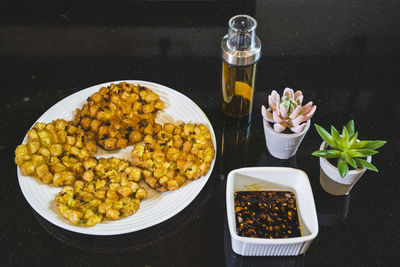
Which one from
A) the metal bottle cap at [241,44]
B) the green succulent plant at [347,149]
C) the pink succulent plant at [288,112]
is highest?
the metal bottle cap at [241,44]

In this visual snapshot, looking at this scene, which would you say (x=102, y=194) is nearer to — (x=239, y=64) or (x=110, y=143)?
(x=110, y=143)

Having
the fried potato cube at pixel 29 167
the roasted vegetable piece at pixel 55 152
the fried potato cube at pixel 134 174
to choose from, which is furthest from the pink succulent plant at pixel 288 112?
the fried potato cube at pixel 29 167

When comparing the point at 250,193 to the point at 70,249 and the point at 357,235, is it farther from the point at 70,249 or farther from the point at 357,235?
the point at 70,249

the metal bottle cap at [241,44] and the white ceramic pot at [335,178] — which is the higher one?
the metal bottle cap at [241,44]

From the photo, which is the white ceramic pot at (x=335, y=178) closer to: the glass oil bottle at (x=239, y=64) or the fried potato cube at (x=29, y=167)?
the glass oil bottle at (x=239, y=64)

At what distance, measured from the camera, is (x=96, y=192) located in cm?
131

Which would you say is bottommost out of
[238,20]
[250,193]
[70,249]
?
[70,249]

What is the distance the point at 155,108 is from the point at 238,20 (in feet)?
1.38

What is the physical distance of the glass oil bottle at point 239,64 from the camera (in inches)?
51.1

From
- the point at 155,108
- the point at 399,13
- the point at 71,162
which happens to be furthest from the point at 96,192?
the point at 399,13

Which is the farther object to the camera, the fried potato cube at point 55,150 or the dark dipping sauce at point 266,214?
the fried potato cube at point 55,150

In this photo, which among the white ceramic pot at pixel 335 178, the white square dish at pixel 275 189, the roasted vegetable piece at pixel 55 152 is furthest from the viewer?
the roasted vegetable piece at pixel 55 152

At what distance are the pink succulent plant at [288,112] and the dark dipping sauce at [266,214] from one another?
195mm

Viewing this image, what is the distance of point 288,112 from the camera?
129 cm
